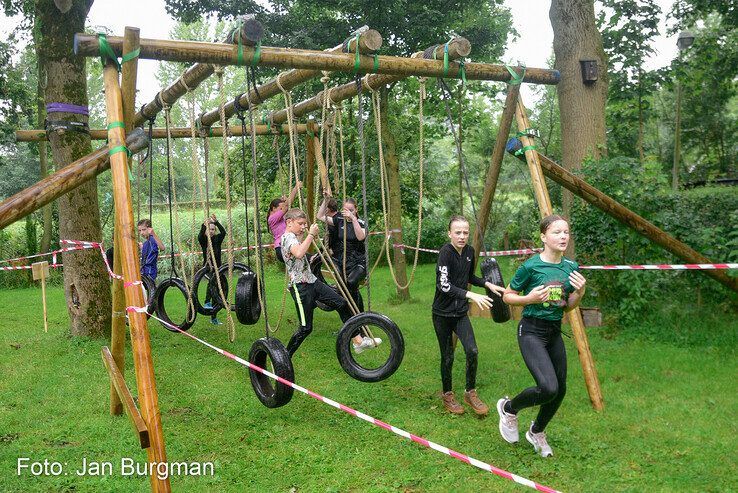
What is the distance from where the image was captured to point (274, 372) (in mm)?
4352

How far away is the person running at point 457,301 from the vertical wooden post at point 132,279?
2.37 meters

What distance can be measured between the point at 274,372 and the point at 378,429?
113 centimetres

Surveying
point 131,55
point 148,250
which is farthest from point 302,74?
point 148,250

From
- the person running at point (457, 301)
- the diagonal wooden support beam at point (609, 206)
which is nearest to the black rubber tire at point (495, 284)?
the person running at point (457, 301)

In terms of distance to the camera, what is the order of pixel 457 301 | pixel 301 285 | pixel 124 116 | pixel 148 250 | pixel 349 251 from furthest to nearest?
1. pixel 148 250
2. pixel 349 251
3. pixel 301 285
4. pixel 457 301
5. pixel 124 116

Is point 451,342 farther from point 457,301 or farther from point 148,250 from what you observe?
point 148,250

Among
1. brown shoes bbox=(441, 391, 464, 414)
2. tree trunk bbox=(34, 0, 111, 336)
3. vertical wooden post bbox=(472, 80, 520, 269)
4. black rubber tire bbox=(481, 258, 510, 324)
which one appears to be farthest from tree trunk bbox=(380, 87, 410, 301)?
black rubber tire bbox=(481, 258, 510, 324)

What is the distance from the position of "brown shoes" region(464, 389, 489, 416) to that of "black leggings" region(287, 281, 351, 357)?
147cm

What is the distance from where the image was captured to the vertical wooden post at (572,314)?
205 inches

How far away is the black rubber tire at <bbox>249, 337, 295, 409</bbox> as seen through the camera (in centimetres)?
429

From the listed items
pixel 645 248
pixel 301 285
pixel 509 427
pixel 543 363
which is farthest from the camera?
pixel 645 248

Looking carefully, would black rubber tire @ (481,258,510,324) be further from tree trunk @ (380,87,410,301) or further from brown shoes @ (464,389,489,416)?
tree trunk @ (380,87,410,301)

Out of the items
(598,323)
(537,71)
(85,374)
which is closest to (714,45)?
(598,323)

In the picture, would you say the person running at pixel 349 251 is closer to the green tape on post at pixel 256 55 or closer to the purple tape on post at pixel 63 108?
the green tape on post at pixel 256 55
